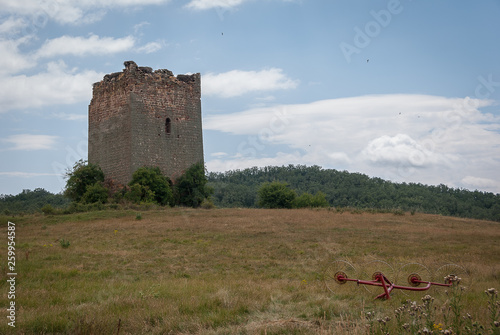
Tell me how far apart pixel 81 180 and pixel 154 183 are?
5.24 meters

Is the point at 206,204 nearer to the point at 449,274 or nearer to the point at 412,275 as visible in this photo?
the point at 449,274

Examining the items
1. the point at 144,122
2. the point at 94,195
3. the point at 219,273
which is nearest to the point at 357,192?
the point at 144,122

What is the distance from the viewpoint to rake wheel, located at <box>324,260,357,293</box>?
27.4 ft

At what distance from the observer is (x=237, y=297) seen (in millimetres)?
7660

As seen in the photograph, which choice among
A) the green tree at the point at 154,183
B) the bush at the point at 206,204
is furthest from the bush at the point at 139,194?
the bush at the point at 206,204

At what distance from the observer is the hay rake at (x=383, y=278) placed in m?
7.84

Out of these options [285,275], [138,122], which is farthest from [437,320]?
[138,122]

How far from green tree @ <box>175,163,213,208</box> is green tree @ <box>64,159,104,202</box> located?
5282mm

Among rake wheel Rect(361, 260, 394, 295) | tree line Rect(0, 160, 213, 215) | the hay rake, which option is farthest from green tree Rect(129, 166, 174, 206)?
rake wheel Rect(361, 260, 394, 295)

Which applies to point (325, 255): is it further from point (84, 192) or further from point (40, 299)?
point (84, 192)

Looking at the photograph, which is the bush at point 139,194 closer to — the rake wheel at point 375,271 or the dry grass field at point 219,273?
the dry grass field at point 219,273

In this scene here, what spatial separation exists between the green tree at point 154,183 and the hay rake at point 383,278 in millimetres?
20751

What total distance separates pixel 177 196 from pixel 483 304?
25.2 meters

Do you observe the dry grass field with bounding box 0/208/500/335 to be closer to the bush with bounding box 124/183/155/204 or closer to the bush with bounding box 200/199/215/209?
the bush with bounding box 124/183/155/204
